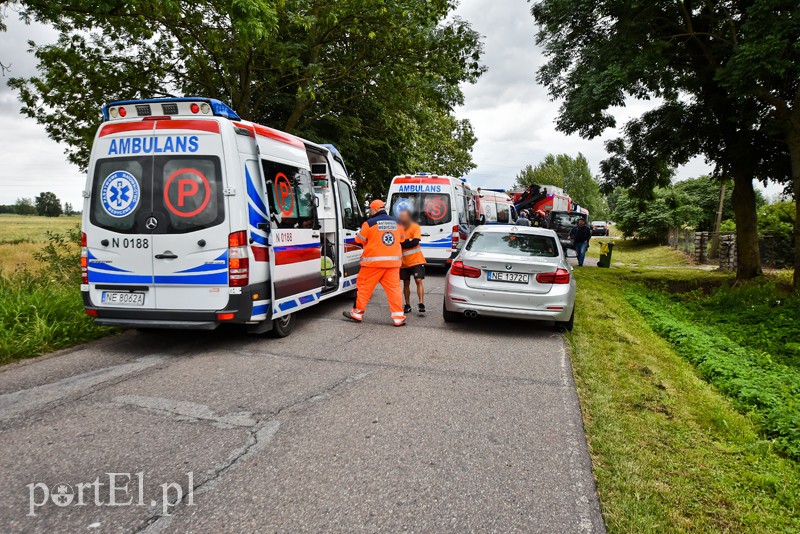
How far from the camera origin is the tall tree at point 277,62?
36.7ft

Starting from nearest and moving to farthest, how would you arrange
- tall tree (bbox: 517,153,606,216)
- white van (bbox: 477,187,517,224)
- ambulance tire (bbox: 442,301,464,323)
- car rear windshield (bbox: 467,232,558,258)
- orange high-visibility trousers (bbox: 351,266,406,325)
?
car rear windshield (bbox: 467,232,558,258)
orange high-visibility trousers (bbox: 351,266,406,325)
ambulance tire (bbox: 442,301,464,323)
white van (bbox: 477,187,517,224)
tall tree (bbox: 517,153,606,216)

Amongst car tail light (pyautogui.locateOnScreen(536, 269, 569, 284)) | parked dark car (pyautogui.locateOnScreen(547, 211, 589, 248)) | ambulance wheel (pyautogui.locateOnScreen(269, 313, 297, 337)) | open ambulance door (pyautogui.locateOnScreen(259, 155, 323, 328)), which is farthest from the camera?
parked dark car (pyautogui.locateOnScreen(547, 211, 589, 248))

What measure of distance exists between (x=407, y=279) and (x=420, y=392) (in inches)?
168

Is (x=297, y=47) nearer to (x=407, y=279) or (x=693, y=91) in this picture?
(x=407, y=279)

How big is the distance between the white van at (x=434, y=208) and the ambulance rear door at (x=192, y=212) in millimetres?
7892

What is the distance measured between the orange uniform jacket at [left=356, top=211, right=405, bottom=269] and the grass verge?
2824 millimetres

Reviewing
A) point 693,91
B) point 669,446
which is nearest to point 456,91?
point 693,91

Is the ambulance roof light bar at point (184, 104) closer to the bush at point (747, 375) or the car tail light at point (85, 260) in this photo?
the car tail light at point (85, 260)

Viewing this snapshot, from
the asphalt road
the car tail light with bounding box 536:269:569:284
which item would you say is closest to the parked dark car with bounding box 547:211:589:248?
the car tail light with bounding box 536:269:569:284

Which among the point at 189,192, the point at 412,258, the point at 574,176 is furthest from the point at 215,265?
the point at 574,176

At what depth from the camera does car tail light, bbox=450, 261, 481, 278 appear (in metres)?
7.07

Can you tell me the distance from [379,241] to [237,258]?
2470 mm

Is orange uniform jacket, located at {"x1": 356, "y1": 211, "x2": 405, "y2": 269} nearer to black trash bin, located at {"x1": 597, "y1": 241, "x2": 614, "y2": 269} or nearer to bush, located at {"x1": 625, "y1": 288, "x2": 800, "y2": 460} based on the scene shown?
bush, located at {"x1": 625, "y1": 288, "x2": 800, "y2": 460}

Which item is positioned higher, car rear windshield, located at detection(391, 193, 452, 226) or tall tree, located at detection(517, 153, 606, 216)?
tall tree, located at detection(517, 153, 606, 216)
